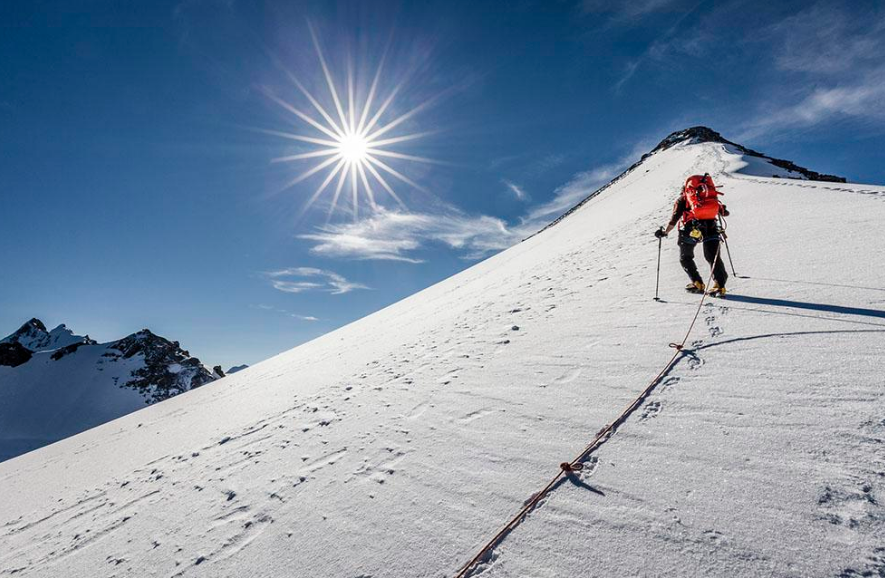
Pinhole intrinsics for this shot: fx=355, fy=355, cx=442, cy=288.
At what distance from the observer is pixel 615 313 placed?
5523 millimetres

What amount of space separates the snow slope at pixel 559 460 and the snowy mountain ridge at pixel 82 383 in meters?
69.1

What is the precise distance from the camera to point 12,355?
68312 millimetres

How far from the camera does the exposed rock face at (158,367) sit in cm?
6388

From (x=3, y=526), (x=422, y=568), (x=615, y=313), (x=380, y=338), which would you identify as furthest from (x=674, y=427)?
(x=3, y=526)

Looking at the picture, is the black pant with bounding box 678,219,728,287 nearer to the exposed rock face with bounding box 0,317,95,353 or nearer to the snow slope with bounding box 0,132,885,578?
the snow slope with bounding box 0,132,885,578

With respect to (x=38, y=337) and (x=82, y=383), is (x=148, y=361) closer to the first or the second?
(x=82, y=383)

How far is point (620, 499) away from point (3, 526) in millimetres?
8150

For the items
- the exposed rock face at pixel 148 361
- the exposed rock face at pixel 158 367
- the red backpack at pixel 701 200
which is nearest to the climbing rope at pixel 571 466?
the red backpack at pixel 701 200

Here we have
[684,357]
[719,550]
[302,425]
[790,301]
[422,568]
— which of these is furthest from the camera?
[302,425]

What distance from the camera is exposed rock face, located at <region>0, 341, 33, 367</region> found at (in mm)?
67062

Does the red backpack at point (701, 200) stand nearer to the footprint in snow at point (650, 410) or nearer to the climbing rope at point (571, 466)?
the climbing rope at point (571, 466)

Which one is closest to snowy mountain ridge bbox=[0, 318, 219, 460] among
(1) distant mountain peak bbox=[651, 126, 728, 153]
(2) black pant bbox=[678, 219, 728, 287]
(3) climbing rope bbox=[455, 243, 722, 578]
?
(3) climbing rope bbox=[455, 243, 722, 578]

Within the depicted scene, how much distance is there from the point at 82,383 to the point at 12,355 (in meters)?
22.3

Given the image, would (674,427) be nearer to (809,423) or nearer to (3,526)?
(809,423)
